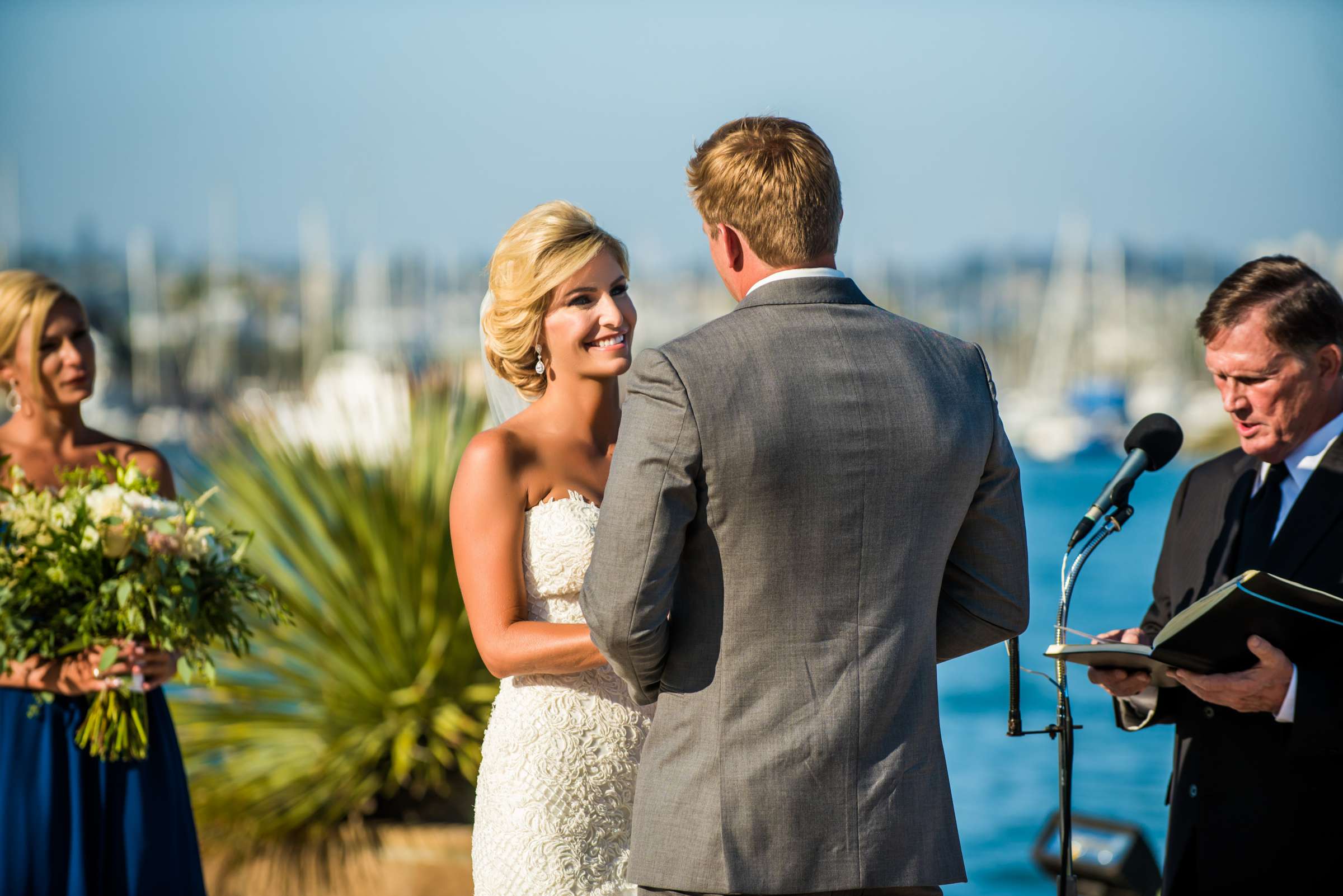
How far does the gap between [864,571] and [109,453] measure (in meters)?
2.85

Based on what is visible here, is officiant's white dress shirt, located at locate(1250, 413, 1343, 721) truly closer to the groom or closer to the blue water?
the groom

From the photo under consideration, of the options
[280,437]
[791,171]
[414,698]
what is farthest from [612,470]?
[280,437]

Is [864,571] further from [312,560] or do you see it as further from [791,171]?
[312,560]

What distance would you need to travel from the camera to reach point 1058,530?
168 ft

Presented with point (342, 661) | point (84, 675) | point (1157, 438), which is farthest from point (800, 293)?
point (342, 661)

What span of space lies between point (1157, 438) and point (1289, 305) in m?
0.51

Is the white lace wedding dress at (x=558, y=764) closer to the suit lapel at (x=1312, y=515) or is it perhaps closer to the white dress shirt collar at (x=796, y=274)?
the white dress shirt collar at (x=796, y=274)

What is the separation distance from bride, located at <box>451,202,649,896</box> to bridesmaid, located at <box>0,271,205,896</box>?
1.30 meters

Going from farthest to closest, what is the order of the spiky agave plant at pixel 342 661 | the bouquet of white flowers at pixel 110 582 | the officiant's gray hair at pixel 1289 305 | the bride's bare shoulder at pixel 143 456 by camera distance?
the spiky agave plant at pixel 342 661
the bride's bare shoulder at pixel 143 456
the bouquet of white flowers at pixel 110 582
the officiant's gray hair at pixel 1289 305

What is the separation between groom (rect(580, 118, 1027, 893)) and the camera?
7.14 feet

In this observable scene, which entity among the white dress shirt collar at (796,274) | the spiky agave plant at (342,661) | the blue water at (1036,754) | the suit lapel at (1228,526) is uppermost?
the white dress shirt collar at (796,274)

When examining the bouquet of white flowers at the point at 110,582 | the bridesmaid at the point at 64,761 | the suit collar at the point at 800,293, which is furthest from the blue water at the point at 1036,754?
the bridesmaid at the point at 64,761

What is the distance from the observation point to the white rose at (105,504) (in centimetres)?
357

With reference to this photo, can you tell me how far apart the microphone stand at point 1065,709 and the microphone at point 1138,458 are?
0.03 m
